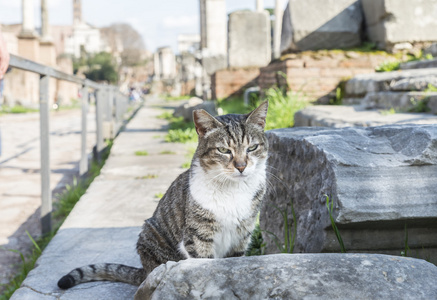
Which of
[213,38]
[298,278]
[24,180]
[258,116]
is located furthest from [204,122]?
[213,38]

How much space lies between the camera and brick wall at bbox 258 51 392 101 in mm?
5918

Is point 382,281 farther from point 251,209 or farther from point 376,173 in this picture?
point 251,209

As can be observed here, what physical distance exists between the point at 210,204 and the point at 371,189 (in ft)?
2.10

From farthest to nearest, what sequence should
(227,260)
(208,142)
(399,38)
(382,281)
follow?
(399,38) → (208,142) → (227,260) → (382,281)

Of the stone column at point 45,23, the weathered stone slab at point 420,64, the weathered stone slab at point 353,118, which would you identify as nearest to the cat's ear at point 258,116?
the weathered stone slab at point 353,118

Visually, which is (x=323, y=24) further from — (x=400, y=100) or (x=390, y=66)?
(x=400, y=100)

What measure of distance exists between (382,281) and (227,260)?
0.44 metres

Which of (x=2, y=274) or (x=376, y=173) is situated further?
(x=2, y=274)

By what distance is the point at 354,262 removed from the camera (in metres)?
1.29

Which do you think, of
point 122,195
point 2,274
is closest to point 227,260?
point 2,274

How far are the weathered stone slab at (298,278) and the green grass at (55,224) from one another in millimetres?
1680

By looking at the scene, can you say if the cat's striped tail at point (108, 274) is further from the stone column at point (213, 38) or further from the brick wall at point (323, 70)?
the stone column at point (213, 38)

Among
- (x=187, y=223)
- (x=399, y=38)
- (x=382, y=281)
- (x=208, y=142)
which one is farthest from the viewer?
(x=399, y=38)

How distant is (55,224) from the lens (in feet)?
12.4
